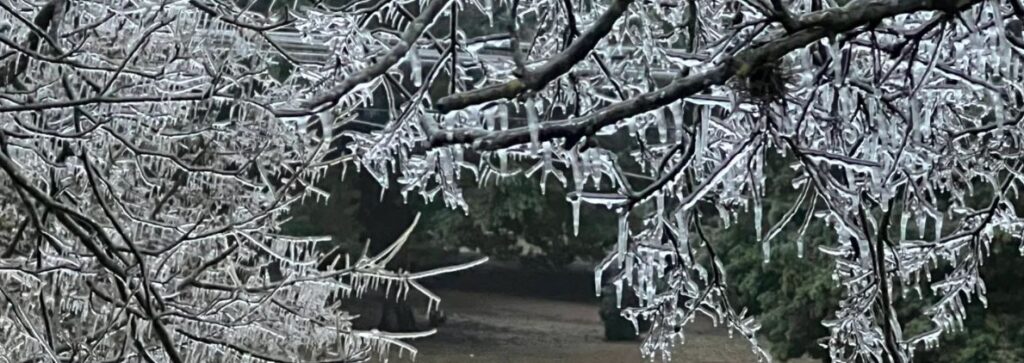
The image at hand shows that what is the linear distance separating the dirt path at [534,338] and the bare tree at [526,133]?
525 inches

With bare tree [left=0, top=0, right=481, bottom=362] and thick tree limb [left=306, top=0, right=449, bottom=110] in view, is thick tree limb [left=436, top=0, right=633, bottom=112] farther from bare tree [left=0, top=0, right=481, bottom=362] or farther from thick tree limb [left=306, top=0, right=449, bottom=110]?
bare tree [left=0, top=0, right=481, bottom=362]

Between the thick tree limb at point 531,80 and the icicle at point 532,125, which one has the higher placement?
the thick tree limb at point 531,80

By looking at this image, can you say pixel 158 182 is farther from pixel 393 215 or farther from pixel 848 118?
pixel 393 215

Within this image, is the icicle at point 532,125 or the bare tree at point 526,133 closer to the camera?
the icicle at point 532,125

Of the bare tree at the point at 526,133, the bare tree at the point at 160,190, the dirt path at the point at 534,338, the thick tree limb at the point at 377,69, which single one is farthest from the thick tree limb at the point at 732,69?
the dirt path at the point at 534,338

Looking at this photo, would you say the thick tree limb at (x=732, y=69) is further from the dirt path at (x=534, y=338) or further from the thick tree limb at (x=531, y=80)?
the dirt path at (x=534, y=338)

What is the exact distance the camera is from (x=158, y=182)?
521 cm

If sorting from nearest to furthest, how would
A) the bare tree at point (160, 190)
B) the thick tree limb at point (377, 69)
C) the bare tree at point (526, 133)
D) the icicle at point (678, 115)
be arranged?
the thick tree limb at point (377, 69)
the bare tree at point (526, 133)
the icicle at point (678, 115)
the bare tree at point (160, 190)

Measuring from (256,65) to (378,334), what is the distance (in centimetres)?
123

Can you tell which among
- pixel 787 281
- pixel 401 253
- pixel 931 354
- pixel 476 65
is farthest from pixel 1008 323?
pixel 401 253

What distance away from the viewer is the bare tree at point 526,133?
8.50 feet

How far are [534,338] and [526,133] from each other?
64.0 ft

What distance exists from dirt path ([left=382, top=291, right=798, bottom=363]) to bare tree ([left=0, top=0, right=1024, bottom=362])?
13.3m

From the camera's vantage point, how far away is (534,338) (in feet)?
71.1
